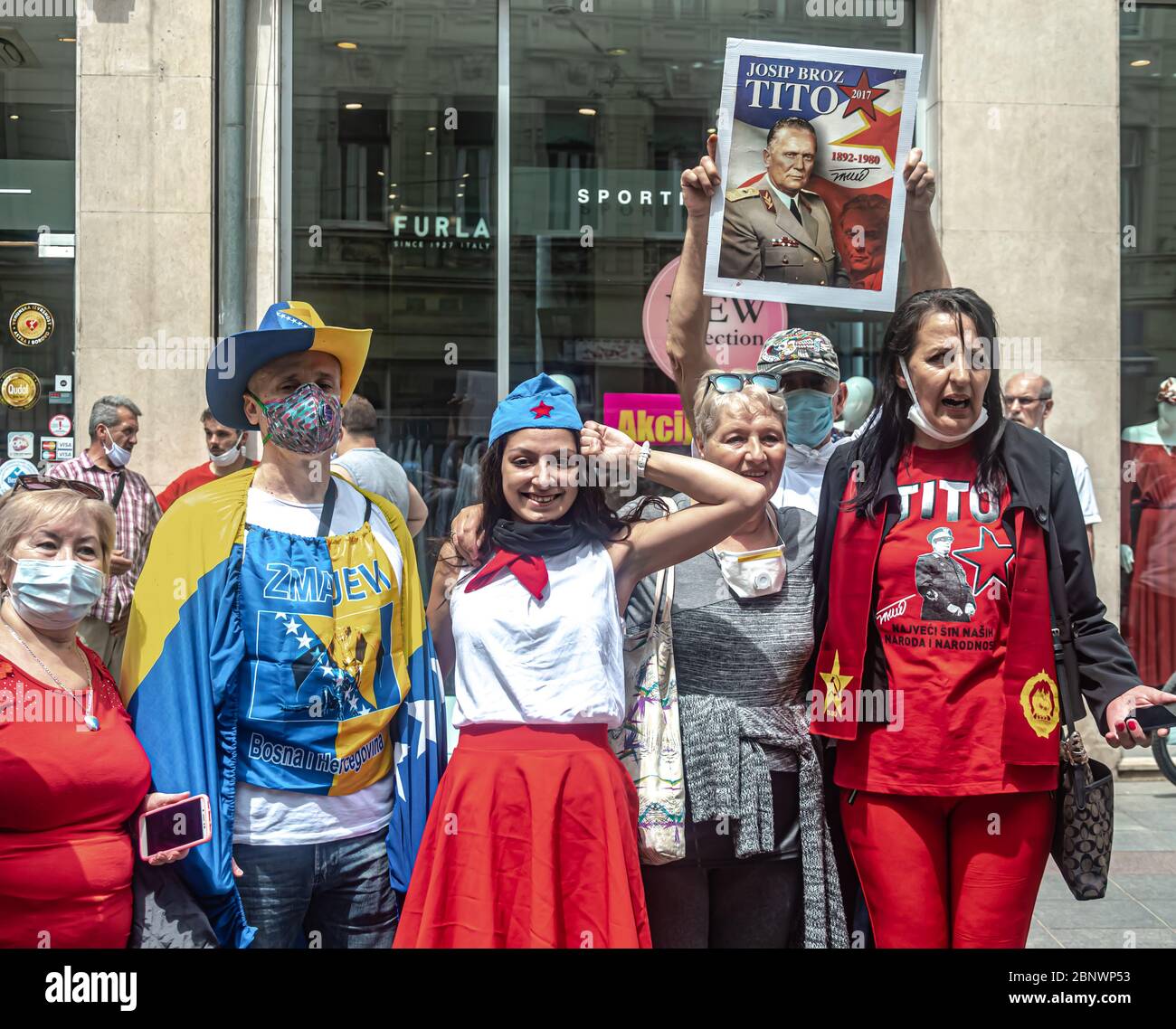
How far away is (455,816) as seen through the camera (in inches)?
116

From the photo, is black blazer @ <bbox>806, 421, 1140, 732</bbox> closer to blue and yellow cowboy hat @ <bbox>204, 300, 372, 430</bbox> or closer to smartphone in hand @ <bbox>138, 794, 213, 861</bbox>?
blue and yellow cowboy hat @ <bbox>204, 300, 372, 430</bbox>

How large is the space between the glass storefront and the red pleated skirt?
4.93 metres

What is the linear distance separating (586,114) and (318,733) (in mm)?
5938

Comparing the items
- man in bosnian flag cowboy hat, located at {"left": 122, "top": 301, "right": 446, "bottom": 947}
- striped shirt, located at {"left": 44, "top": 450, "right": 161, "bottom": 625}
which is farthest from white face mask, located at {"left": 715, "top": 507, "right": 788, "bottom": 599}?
striped shirt, located at {"left": 44, "top": 450, "right": 161, "bottom": 625}

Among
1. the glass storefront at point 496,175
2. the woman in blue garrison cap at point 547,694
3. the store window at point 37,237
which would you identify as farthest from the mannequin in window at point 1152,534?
the store window at point 37,237

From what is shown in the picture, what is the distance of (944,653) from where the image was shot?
3.05 meters

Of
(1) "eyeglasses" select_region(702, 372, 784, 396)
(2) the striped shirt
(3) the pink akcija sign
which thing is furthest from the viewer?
(3) the pink akcija sign

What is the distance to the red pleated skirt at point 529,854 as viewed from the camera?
2.88 metres

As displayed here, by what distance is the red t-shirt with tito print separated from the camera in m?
3.00

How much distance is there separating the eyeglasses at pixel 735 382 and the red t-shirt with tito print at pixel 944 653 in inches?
21.8

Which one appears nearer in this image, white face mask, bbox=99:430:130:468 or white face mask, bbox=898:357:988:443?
white face mask, bbox=898:357:988:443

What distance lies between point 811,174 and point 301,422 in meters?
1.71
